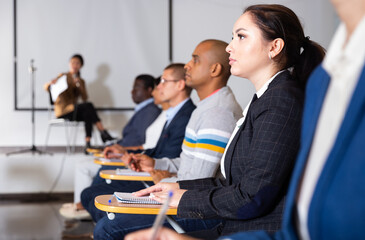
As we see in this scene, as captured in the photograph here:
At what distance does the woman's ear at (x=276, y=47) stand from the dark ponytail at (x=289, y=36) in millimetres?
12

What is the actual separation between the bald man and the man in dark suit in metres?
0.38

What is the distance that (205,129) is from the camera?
1.95m

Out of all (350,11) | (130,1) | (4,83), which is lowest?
(4,83)

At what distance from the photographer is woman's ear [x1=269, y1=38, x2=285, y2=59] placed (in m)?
1.49

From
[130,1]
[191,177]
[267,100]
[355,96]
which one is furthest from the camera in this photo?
[130,1]

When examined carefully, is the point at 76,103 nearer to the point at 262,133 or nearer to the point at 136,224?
the point at 136,224

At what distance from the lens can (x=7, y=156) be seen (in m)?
4.96

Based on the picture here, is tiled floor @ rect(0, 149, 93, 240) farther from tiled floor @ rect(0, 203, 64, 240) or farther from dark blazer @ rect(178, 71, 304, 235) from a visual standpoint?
dark blazer @ rect(178, 71, 304, 235)

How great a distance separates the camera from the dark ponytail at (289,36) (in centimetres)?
148

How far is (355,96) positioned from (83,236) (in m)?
3.14

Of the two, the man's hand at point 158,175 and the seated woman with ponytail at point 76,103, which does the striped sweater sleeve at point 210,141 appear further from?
the seated woman with ponytail at point 76,103

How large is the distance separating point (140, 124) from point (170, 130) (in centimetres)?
134

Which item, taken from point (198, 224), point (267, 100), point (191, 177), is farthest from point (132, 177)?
point (267, 100)

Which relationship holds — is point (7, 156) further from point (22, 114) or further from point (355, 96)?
point (355, 96)
